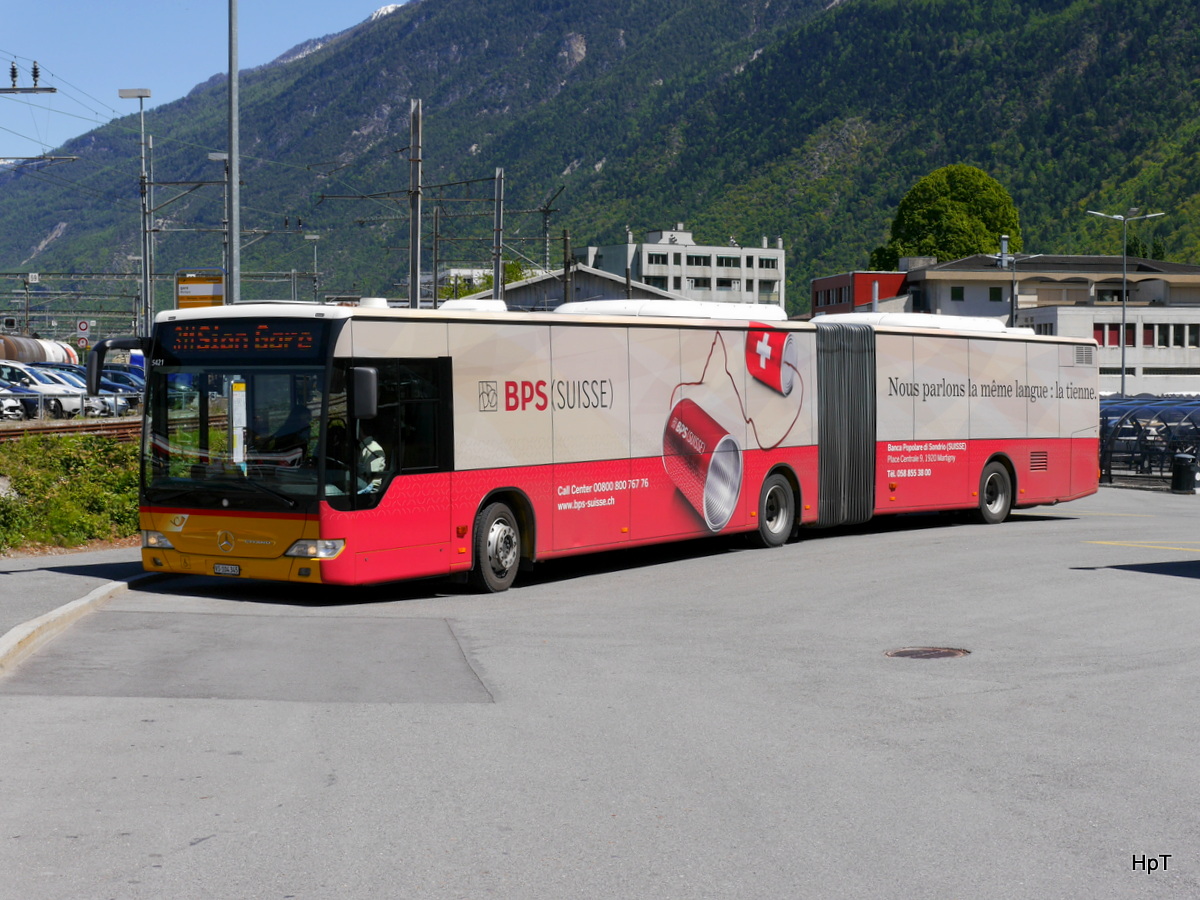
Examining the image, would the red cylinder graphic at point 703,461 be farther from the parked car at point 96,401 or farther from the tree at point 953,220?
the tree at point 953,220

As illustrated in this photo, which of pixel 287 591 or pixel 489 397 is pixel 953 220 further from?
pixel 287 591

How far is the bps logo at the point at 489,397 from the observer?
16016 millimetres

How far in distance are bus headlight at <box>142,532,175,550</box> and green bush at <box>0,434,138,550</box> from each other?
3198 mm

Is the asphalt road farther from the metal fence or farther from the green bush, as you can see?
the metal fence

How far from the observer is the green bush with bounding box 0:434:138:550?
18594 millimetres

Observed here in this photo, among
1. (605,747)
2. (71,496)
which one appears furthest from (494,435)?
(605,747)

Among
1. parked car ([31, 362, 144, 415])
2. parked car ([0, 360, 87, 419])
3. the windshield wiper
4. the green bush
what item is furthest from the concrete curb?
parked car ([0, 360, 87, 419])

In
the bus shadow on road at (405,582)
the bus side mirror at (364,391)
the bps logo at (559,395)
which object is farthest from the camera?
the bps logo at (559,395)

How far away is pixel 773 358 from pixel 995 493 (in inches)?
269

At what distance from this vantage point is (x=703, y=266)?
175 meters

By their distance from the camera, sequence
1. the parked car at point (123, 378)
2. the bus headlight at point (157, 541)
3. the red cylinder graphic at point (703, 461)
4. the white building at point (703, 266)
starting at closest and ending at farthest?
the bus headlight at point (157, 541) → the red cylinder graphic at point (703, 461) → the parked car at point (123, 378) → the white building at point (703, 266)

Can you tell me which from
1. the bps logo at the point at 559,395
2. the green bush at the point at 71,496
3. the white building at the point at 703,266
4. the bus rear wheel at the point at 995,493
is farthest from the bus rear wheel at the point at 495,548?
the white building at the point at 703,266

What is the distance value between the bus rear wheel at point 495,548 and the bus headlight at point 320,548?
6.38ft

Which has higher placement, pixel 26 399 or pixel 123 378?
pixel 123 378
